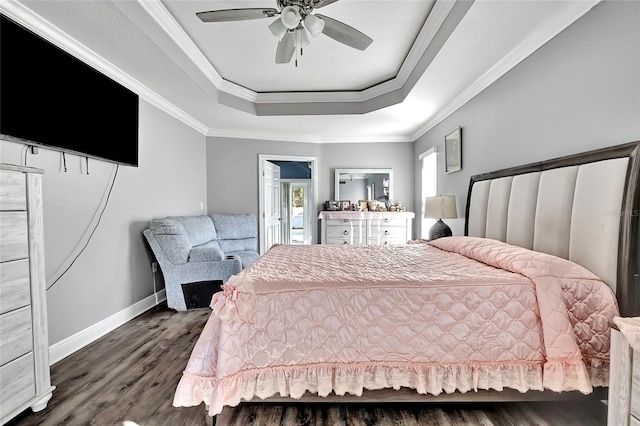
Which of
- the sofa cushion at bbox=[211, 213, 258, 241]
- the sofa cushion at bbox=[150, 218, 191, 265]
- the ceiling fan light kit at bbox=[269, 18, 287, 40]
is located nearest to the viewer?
the ceiling fan light kit at bbox=[269, 18, 287, 40]

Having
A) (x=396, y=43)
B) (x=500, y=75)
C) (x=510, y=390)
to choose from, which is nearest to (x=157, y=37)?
(x=396, y=43)

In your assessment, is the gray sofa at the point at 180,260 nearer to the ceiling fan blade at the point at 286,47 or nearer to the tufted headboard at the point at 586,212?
the ceiling fan blade at the point at 286,47

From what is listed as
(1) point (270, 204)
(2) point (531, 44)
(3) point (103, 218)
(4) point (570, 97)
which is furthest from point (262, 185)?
(4) point (570, 97)

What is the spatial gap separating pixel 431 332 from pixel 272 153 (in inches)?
161

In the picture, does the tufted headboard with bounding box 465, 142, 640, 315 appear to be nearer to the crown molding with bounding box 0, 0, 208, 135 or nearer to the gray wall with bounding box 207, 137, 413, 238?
the gray wall with bounding box 207, 137, 413, 238

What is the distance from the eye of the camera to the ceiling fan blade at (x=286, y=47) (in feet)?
6.41

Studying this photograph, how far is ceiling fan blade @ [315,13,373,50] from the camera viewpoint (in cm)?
184

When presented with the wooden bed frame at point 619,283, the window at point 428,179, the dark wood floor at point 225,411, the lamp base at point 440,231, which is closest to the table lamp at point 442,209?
the lamp base at point 440,231

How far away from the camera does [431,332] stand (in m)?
1.36

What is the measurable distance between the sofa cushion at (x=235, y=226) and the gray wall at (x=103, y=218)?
0.64 meters

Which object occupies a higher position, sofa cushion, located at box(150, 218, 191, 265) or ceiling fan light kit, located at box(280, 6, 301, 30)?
ceiling fan light kit, located at box(280, 6, 301, 30)

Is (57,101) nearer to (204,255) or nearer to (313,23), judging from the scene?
(204,255)

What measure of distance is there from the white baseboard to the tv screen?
1.45 m

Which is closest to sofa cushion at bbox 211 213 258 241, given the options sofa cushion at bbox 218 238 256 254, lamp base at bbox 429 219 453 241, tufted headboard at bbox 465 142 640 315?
sofa cushion at bbox 218 238 256 254
